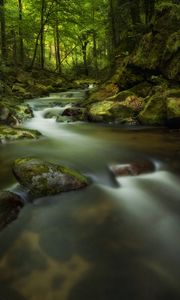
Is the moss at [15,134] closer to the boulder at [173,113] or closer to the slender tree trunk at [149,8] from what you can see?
the boulder at [173,113]

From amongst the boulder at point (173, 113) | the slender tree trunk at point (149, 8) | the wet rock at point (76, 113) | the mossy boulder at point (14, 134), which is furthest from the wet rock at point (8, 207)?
the slender tree trunk at point (149, 8)

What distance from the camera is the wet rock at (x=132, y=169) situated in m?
6.11

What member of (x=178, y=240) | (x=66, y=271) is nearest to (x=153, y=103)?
(x=178, y=240)

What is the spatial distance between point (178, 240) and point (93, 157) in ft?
11.6

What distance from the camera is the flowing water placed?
3.19 m

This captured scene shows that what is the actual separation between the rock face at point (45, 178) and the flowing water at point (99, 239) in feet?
0.45

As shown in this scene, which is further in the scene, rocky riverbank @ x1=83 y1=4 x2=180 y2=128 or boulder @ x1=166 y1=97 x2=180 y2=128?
rocky riverbank @ x1=83 y1=4 x2=180 y2=128

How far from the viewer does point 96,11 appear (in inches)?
1120

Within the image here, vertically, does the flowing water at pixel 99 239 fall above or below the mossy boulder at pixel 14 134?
below

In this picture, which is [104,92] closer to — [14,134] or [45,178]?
[14,134]

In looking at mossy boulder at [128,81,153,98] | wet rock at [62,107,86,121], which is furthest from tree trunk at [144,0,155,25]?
wet rock at [62,107,86,121]

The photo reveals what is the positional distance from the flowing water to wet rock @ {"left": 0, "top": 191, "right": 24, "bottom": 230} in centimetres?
8

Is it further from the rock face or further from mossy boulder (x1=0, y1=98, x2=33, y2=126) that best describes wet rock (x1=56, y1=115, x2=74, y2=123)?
the rock face

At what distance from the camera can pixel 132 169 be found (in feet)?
20.4
